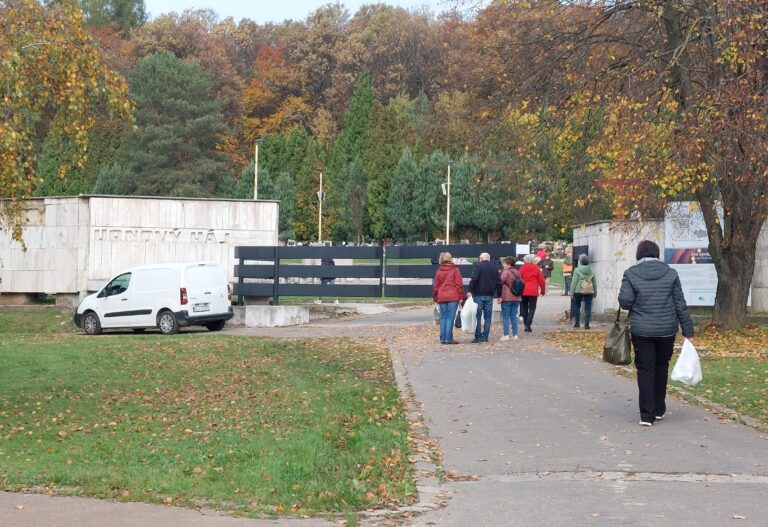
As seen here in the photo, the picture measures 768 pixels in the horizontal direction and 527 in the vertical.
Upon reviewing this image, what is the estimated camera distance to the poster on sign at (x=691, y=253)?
22516 mm

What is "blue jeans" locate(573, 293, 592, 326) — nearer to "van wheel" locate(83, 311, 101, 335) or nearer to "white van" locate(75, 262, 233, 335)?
"white van" locate(75, 262, 233, 335)

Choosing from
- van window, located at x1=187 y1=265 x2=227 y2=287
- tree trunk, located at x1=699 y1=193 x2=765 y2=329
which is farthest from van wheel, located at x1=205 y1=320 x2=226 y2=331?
tree trunk, located at x1=699 y1=193 x2=765 y2=329

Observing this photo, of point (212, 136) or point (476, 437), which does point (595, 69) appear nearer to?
point (476, 437)

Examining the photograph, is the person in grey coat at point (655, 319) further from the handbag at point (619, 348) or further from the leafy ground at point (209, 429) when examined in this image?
the leafy ground at point (209, 429)

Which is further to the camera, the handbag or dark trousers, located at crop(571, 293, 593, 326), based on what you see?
dark trousers, located at crop(571, 293, 593, 326)

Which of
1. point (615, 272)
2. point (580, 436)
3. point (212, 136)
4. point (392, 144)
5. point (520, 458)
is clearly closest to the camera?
point (520, 458)

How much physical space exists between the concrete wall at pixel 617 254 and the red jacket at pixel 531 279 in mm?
1736

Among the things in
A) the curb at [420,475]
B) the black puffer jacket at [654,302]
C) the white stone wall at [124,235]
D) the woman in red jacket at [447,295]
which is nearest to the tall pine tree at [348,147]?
the white stone wall at [124,235]

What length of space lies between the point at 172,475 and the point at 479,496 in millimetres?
2295

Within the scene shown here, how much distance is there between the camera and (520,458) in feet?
28.8

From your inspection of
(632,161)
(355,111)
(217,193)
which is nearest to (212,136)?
(217,193)

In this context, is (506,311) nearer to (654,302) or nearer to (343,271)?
(343,271)

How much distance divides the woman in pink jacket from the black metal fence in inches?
234

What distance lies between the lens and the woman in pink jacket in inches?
787
